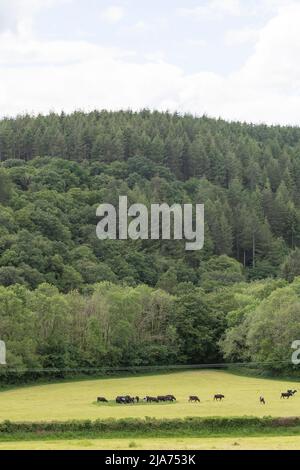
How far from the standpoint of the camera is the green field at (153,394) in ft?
196

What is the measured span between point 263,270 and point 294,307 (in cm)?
7394

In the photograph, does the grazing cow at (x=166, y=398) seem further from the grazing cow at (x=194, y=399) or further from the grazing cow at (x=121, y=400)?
the grazing cow at (x=121, y=400)

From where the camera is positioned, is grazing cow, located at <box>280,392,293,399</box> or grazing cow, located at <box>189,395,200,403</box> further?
grazing cow, located at <box>280,392,293,399</box>

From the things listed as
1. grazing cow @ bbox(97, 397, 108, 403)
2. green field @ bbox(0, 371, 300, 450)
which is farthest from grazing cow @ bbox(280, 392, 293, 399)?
grazing cow @ bbox(97, 397, 108, 403)

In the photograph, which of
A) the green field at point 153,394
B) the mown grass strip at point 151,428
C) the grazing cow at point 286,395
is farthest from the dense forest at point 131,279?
the mown grass strip at point 151,428

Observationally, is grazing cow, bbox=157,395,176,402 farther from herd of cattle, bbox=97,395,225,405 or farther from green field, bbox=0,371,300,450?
green field, bbox=0,371,300,450

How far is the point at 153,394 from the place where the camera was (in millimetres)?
76812

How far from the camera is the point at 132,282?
5595 inches

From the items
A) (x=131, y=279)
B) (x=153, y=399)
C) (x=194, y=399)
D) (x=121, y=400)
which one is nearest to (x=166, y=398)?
(x=153, y=399)

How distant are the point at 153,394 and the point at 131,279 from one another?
2611 inches

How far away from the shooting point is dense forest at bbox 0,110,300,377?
3708 inches

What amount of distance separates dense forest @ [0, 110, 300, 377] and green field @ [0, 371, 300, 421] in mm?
5715

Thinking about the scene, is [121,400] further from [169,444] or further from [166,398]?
[169,444]
